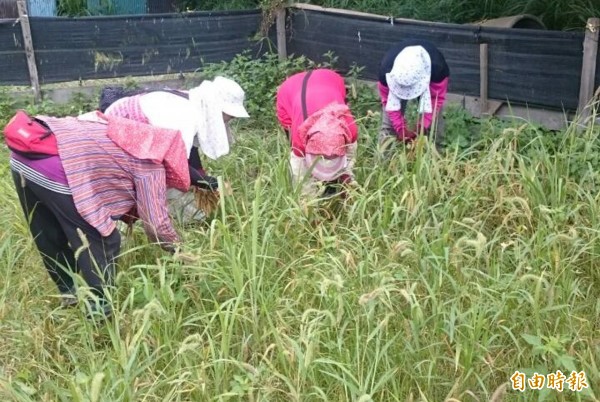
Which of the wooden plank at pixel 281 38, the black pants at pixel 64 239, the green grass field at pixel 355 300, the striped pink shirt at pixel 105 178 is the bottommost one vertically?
the green grass field at pixel 355 300

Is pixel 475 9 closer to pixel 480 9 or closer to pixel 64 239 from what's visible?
pixel 480 9

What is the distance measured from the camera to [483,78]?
5.06 metres

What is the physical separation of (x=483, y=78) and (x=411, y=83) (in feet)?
3.88

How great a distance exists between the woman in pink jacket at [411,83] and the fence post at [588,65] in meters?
0.92

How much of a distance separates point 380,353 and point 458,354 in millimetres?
260

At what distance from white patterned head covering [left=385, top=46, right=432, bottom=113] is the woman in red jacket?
0.44m

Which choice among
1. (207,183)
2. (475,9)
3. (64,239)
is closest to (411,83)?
(207,183)

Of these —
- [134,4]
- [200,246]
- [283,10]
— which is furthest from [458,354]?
[134,4]

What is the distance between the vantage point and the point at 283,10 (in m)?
6.74

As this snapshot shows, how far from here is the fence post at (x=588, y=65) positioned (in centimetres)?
436

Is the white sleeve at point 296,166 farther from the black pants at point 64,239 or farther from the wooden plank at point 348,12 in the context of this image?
the wooden plank at point 348,12

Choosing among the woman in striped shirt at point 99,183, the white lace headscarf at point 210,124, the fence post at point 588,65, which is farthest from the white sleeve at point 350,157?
the fence post at point 588,65

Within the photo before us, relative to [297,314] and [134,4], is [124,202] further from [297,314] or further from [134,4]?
[134,4]

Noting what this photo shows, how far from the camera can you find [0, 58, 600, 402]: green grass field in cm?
236
